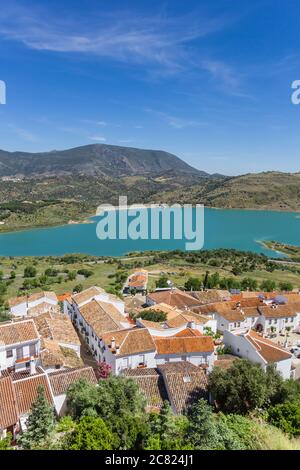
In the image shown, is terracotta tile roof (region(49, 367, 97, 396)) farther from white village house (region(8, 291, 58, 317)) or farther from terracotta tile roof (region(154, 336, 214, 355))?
white village house (region(8, 291, 58, 317))

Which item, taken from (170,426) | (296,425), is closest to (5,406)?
(170,426)

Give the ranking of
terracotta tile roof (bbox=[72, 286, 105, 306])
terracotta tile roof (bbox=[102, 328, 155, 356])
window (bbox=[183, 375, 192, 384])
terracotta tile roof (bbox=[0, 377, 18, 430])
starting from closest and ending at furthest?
terracotta tile roof (bbox=[0, 377, 18, 430])
window (bbox=[183, 375, 192, 384])
terracotta tile roof (bbox=[102, 328, 155, 356])
terracotta tile roof (bbox=[72, 286, 105, 306])

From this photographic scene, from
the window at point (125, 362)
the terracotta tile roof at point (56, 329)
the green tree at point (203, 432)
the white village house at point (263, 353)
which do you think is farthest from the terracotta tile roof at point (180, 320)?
the green tree at point (203, 432)

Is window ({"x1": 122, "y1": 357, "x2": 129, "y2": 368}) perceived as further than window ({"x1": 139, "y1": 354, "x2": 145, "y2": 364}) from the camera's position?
No

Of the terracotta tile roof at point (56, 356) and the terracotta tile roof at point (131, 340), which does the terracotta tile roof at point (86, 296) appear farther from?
the terracotta tile roof at point (56, 356)

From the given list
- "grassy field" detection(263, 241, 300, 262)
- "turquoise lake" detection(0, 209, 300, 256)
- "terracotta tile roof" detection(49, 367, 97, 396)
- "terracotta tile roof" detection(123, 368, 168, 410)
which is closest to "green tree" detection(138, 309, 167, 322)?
"terracotta tile roof" detection(123, 368, 168, 410)
